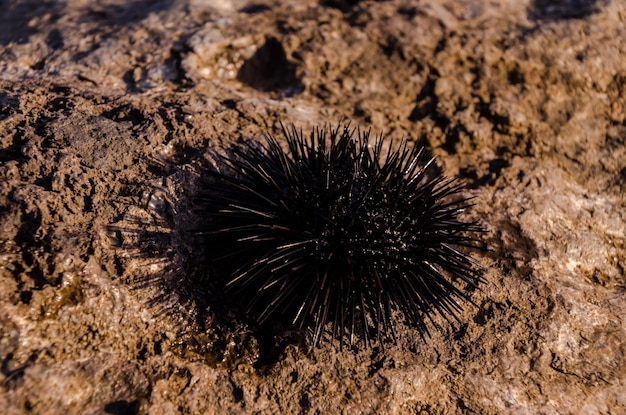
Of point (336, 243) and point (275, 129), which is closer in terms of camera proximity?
point (336, 243)

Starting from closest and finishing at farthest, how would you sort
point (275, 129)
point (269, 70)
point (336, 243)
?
point (336, 243)
point (275, 129)
point (269, 70)

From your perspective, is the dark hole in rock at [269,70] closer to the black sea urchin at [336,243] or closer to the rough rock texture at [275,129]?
the rough rock texture at [275,129]

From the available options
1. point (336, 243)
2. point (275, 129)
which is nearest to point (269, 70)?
point (275, 129)

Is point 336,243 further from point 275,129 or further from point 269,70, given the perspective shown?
point 269,70

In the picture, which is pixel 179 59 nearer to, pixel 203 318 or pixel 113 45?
pixel 113 45

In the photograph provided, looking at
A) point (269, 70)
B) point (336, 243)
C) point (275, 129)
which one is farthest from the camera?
point (269, 70)

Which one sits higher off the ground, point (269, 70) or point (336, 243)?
point (336, 243)
